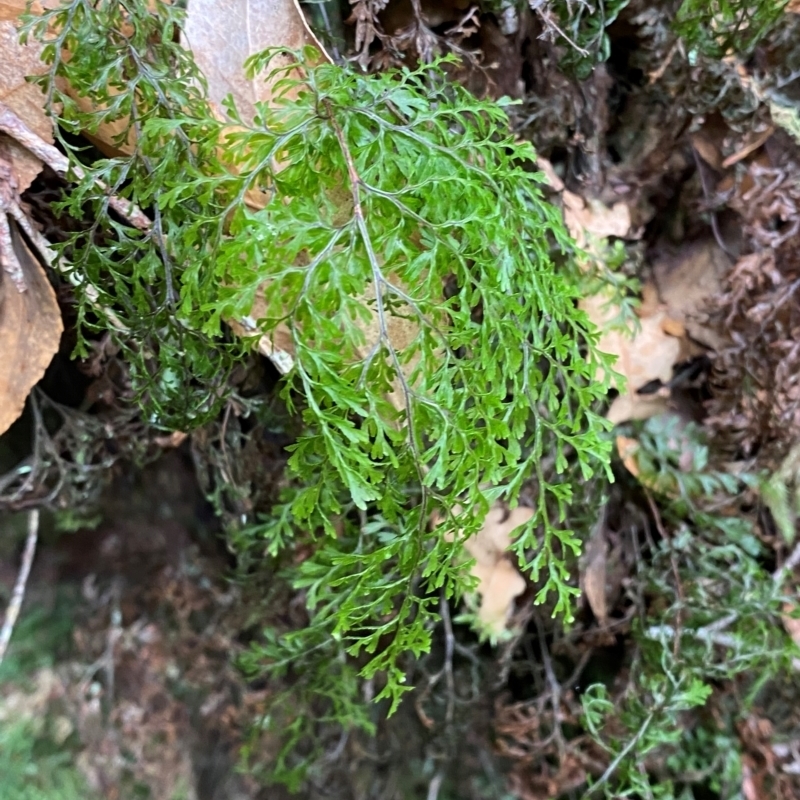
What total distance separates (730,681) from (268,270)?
131cm

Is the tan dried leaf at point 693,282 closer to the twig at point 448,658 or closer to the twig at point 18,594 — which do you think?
the twig at point 448,658

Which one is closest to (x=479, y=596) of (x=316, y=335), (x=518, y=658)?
(x=518, y=658)

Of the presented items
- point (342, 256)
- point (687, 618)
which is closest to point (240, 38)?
point (342, 256)

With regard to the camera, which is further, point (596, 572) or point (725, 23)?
point (596, 572)

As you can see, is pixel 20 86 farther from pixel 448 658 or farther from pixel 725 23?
pixel 448 658

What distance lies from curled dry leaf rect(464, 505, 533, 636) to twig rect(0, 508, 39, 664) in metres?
1.05

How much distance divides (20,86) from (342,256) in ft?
1.58

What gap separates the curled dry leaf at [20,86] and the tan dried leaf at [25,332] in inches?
4.2

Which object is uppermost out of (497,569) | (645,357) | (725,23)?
(725,23)

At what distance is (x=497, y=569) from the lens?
128 centimetres

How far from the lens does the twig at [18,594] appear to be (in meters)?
1.55

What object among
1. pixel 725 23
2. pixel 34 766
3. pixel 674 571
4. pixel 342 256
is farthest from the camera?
pixel 34 766

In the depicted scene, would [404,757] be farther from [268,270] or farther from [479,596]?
[268,270]

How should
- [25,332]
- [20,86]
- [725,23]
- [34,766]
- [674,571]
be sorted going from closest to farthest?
[20,86]
[25,332]
[725,23]
[674,571]
[34,766]
